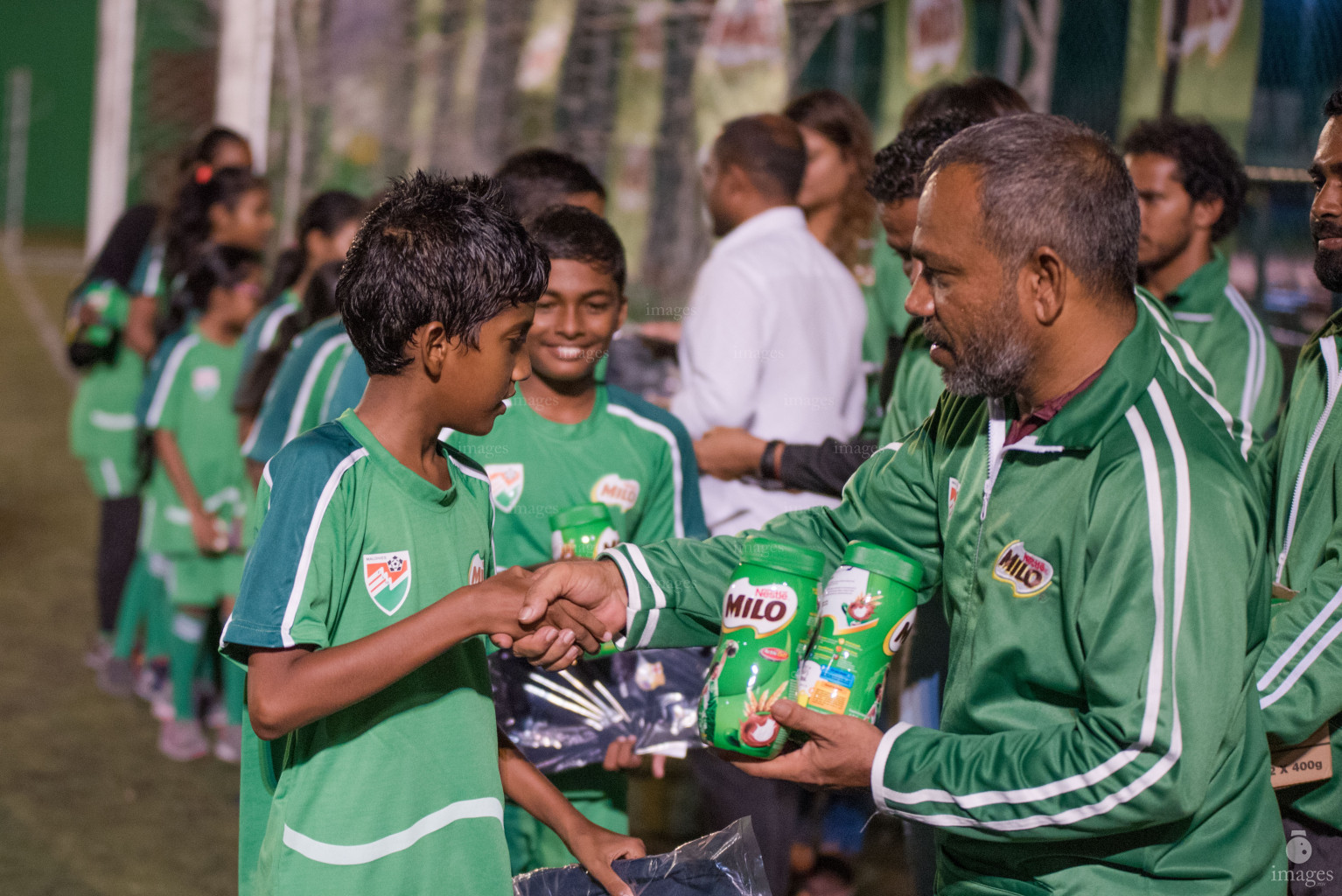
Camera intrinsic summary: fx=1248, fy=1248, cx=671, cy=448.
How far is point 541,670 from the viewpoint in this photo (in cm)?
254

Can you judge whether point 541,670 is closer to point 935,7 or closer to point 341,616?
point 341,616

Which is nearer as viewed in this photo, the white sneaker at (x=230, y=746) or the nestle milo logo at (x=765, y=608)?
the nestle milo logo at (x=765, y=608)

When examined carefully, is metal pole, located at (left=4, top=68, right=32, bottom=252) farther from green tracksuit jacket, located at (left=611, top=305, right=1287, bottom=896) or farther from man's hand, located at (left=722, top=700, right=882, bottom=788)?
green tracksuit jacket, located at (left=611, top=305, right=1287, bottom=896)

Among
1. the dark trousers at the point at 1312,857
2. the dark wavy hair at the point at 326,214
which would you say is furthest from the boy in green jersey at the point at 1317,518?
the dark wavy hair at the point at 326,214

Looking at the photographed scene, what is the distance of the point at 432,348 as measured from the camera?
5.98 ft

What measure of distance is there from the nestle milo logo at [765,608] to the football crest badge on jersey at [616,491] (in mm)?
989

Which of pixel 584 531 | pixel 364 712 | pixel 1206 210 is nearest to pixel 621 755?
pixel 584 531

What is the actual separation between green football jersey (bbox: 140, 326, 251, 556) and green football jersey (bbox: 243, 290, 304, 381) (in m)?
0.24

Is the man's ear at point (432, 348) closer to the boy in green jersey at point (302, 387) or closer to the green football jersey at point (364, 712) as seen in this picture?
the green football jersey at point (364, 712)

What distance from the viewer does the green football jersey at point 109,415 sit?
5.34 metres

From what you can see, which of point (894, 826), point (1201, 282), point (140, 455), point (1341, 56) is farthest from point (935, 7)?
point (140, 455)

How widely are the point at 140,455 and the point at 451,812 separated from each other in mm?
3737

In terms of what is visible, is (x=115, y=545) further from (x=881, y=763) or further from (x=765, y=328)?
(x=881, y=763)

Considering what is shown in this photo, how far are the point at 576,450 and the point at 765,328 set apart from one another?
0.88m
